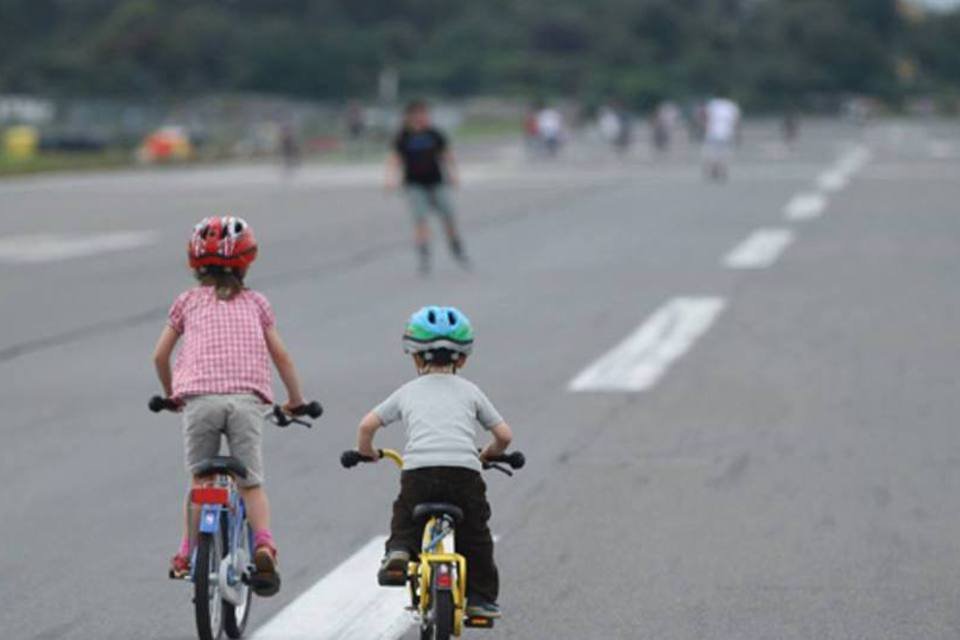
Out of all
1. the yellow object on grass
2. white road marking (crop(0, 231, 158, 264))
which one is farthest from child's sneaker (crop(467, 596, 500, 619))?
the yellow object on grass

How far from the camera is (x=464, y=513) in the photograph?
6.60 metres

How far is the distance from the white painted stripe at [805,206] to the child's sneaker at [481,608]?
27.0 meters

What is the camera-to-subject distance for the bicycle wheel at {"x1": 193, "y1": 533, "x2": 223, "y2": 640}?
6.79m

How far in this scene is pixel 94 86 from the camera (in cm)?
14150

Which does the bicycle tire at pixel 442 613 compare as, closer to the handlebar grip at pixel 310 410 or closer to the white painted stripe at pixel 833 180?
the handlebar grip at pixel 310 410

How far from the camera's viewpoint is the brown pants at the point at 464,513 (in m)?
6.57

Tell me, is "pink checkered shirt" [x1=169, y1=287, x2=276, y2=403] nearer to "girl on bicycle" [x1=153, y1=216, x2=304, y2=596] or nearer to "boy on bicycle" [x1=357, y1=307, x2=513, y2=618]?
"girl on bicycle" [x1=153, y1=216, x2=304, y2=596]

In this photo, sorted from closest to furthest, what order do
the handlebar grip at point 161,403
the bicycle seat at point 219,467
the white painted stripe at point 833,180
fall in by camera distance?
the bicycle seat at point 219,467, the handlebar grip at point 161,403, the white painted stripe at point 833,180

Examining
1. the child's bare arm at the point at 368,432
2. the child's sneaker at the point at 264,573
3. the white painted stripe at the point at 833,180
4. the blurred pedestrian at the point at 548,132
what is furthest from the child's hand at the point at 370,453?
the blurred pedestrian at the point at 548,132

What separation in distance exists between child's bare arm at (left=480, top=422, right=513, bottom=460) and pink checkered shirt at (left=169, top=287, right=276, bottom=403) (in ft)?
2.62

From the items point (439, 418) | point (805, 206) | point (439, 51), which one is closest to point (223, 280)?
point (439, 418)

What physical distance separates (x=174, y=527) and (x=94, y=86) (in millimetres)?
134856

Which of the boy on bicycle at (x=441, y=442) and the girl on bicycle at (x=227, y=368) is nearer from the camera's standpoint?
the boy on bicycle at (x=441, y=442)

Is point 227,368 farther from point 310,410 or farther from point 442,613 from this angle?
point 442,613
